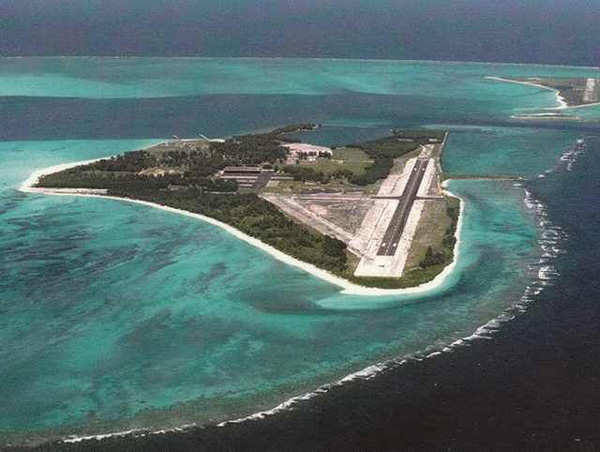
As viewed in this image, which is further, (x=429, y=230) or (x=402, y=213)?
(x=402, y=213)

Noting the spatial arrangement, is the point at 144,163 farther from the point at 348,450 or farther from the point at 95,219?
the point at 348,450

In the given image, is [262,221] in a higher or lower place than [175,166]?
lower

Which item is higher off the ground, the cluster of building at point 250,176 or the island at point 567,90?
the island at point 567,90

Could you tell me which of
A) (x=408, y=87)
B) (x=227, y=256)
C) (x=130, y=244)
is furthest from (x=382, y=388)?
(x=408, y=87)

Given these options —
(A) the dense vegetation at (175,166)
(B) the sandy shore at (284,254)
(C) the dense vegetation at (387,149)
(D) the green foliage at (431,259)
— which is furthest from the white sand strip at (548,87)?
(D) the green foliage at (431,259)

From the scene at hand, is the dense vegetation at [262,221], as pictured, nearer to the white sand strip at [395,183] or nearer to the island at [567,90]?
the white sand strip at [395,183]

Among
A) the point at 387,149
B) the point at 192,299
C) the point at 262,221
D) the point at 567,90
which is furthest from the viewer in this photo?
the point at 567,90

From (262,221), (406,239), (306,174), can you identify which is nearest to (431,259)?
(406,239)

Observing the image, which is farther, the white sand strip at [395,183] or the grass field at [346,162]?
the grass field at [346,162]

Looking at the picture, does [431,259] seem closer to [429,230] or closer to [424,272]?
[424,272]
